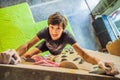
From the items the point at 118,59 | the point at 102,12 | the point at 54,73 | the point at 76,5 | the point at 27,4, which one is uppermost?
the point at 27,4

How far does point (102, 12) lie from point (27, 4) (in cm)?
69

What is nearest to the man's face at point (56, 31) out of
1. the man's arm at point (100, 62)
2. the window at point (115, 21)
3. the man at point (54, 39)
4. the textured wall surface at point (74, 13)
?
the man at point (54, 39)

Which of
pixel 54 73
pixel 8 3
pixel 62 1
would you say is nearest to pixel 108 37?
pixel 62 1

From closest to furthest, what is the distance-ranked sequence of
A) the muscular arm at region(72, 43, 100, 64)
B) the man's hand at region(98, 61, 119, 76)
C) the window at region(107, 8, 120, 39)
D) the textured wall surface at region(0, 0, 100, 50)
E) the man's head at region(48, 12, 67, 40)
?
the man's hand at region(98, 61, 119, 76) < the muscular arm at region(72, 43, 100, 64) < the man's head at region(48, 12, 67, 40) < the textured wall surface at region(0, 0, 100, 50) < the window at region(107, 8, 120, 39)

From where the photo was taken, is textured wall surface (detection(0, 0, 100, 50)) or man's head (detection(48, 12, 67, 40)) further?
textured wall surface (detection(0, 0, 100, 50))

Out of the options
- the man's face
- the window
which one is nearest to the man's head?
the man's face

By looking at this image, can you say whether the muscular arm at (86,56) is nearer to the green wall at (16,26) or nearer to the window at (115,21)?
the green wall at (16,26)

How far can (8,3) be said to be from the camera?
1.60 metres

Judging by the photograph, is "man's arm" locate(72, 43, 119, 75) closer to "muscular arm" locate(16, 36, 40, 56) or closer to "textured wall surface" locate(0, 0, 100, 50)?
"muscular arm" locate(16, 36, 40, 56)

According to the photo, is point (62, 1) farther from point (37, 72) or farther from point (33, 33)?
point (37, 72)

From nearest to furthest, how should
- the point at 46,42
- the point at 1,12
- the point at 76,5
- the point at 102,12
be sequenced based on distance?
the point at 46,42 → the point at 1,12 → the point at 76,5 → the point at 102,12

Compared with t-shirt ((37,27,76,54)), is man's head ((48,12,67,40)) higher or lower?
higher

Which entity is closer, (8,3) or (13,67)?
(13,67)

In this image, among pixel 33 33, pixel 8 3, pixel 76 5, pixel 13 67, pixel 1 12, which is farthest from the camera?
pixel 76 5
